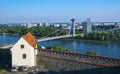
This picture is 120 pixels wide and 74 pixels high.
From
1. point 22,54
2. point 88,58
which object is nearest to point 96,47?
point 22,54

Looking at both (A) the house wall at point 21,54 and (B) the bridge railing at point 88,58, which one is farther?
(A) the house wall at point 21,54

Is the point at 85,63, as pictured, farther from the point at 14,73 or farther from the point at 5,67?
the point at 5,67

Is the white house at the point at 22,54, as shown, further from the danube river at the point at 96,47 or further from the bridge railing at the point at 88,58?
the danube river at the point at 96,47

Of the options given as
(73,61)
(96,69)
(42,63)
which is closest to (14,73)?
(42,63)

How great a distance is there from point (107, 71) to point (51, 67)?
2.61 m

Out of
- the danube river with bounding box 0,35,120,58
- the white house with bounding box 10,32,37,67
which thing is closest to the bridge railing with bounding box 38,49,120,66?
the white house with bounding box 10,32,37,67

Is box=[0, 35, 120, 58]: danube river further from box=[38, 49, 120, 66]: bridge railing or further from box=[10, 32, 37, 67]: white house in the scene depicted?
box=[10, 32, 37, 67]: white house

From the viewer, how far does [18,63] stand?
402 inches

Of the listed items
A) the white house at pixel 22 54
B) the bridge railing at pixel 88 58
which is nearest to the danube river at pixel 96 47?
the bridge railing at pixel 88 58

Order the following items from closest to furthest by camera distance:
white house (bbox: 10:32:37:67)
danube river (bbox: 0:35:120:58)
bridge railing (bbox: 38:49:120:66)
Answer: bridge railing (bbox: 38:49:120:66)
white house (bbox: 10:32:37:67)
danube river (bbox: 0:35:120:58)

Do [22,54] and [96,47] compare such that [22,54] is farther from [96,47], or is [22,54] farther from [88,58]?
[96,47]

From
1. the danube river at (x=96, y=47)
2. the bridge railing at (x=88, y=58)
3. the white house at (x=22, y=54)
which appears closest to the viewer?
the bridge railing at (x=88, y=58)

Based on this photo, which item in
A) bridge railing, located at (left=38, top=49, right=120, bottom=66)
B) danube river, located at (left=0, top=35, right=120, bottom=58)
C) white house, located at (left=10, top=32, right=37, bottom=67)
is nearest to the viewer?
bridge railing, located at (left=38, top=49, right=120, bottom=66)

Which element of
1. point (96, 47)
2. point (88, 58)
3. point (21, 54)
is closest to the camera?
point (88, 58)
